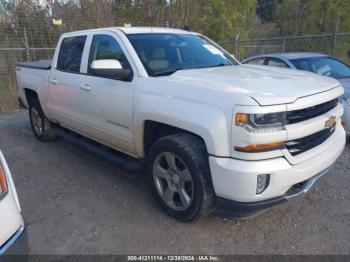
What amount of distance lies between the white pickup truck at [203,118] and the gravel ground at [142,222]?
278mm

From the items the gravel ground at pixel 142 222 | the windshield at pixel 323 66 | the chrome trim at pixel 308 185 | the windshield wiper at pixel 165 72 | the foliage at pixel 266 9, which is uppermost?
the foliage at pixel 266 9

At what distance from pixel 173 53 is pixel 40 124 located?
341 cm

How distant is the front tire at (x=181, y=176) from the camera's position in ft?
9.34

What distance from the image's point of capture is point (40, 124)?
19.9 ft

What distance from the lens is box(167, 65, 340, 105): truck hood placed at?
2.61 metres

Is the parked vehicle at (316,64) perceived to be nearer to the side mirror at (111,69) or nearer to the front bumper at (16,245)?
the side mirror at (111,69)

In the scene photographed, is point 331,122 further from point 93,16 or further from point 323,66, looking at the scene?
point 93,16

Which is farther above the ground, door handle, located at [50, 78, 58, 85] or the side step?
door handle, located at [50, 78, 58, 85]

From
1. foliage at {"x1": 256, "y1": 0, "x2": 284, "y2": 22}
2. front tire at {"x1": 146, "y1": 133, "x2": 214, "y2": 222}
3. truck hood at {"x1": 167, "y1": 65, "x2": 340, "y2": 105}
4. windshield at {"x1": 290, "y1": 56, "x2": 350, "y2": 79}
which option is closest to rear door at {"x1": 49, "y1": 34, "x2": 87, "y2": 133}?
front tire at {"x1": 146, "y1": 133, "x2": 214, "y2": 222}

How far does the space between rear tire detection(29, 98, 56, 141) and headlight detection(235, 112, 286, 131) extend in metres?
4.32

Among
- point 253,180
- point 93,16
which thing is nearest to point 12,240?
point 253,180

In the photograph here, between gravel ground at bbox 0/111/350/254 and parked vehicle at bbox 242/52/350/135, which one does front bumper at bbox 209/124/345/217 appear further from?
parked vehicle at bbox 242/52/350/135

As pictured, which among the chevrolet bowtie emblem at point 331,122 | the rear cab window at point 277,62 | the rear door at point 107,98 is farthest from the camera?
the rear cab window at point 277,62

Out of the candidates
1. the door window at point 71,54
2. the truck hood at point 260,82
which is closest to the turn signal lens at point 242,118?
the truck hood at point 260,82
